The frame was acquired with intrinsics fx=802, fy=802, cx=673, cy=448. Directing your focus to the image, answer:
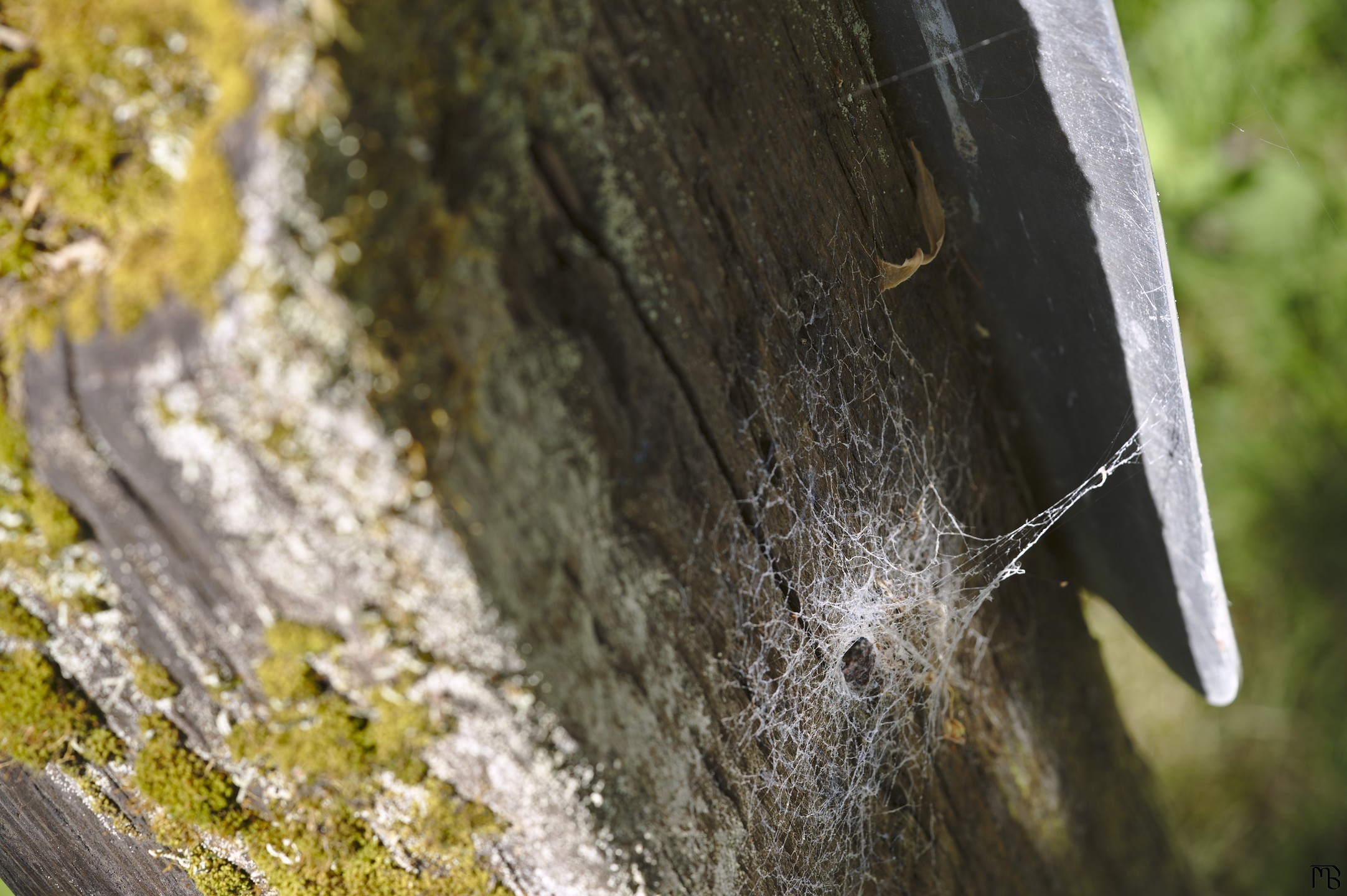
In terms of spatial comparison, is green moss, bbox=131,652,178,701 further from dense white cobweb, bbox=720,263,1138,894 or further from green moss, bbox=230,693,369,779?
dense white cobweb, bbox=720,263,1138,894

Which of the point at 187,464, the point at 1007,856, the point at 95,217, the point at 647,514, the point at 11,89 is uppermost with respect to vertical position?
the point at 11,89

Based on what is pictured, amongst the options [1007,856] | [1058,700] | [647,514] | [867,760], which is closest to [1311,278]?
[1058,700]

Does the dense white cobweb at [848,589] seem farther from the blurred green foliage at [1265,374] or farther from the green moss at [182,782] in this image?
the blurred green foliage at [1265,374]

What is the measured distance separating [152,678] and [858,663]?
2.69 ft

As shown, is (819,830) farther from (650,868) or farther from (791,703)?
(650,868)

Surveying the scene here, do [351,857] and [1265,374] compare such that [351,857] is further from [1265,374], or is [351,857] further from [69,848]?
[1265,374]

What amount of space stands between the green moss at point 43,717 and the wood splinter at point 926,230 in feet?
3.41

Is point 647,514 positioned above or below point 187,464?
below

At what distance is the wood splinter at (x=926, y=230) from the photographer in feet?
3.62

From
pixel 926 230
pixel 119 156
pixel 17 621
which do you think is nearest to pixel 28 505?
pixel 17 621

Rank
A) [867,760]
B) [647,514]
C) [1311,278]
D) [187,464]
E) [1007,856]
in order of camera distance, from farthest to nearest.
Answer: [1311,278], [1007,856], [867,760], [647,514], [187,464]

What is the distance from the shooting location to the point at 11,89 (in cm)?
64

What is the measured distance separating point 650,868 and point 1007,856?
0.91 m

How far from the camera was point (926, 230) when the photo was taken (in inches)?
46.3
